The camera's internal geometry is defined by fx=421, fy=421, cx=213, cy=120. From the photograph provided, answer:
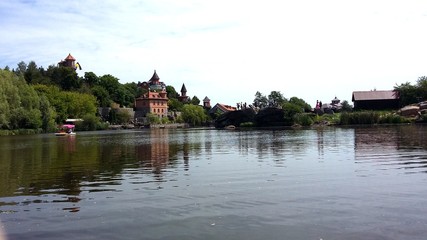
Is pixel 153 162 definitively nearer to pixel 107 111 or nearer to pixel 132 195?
pixel 132 195

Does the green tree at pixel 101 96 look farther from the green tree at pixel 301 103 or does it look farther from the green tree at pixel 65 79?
the green tree at pixel 301 103

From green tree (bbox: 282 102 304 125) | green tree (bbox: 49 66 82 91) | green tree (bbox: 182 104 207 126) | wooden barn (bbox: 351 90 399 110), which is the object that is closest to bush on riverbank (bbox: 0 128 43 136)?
green tree (bbox: 49 66 82 91)

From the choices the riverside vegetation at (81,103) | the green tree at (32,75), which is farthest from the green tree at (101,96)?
the green tree at (32,75)

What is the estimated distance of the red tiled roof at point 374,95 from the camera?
124 metres

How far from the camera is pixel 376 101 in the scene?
124938mm

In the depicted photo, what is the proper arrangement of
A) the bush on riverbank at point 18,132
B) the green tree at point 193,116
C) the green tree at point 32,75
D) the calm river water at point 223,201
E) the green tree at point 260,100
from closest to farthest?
the calm river water at point 223,201
the bush on riverbank at point 18,132
the green tree at point 32,75
the green tree at point 193,116
the green tree at point 260,100

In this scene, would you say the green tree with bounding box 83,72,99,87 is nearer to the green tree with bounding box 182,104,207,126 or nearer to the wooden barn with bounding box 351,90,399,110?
the green tree with bounding box 182,104,207,126

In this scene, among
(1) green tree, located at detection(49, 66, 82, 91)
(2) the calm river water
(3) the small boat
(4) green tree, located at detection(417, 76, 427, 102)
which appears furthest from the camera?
(1) green tree, located at detection(49, 66, 82, 91)

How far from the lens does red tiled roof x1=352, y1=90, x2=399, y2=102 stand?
124 m

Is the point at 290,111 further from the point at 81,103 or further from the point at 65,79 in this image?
the point at 65,79

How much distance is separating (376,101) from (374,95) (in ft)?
6.30

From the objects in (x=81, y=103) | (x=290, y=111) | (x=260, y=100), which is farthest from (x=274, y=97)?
(x=81, y=103)

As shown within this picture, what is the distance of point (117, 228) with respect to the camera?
39.0 feet

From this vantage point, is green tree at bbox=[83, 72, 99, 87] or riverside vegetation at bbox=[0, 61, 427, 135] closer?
riverside vegetation at bbox=[0, 61, 427, 135]
